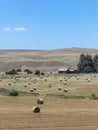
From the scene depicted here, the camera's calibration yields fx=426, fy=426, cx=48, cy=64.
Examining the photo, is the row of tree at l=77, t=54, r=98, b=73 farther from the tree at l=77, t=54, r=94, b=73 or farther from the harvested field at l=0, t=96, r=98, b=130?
the harvested field at l=0, t=96, r=98, b=130

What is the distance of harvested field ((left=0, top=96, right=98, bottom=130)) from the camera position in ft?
84.6

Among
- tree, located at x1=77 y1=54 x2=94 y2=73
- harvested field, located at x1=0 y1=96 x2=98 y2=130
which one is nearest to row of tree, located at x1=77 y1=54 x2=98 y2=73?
tree, located at x1=77 y1=54 x2=94 y2=73

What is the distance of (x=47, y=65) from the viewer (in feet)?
598

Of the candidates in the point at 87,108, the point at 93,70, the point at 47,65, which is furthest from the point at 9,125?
the point at 47,65

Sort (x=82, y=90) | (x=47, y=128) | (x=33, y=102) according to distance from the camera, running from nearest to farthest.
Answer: (x=47, y=128), (x=33, y=102), (x=82, y=90)

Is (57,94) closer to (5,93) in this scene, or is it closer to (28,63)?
(5,93)

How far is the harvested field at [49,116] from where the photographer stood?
1015 inches

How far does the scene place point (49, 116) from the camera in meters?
30.2

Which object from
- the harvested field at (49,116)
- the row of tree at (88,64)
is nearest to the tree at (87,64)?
the row of tree at (88,64)

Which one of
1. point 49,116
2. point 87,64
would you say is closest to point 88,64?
point 87,64

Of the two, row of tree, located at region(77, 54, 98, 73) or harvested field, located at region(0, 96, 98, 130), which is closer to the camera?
harvested field, located at region(0, 96, 98, 130)

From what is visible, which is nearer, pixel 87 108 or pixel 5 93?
pixel 87 108

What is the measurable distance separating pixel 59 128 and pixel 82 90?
2929cm

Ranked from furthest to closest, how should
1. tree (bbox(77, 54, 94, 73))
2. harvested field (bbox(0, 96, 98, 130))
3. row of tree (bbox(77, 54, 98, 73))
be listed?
tree (bbox(77, 54, 94, 73))
row of tree (bbox(77, 54, 98, 73))
harvested field (bbox(0, 96, 98, 130))
